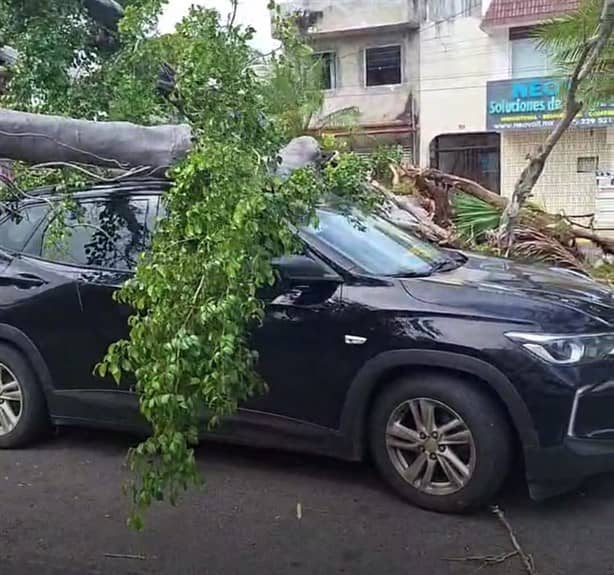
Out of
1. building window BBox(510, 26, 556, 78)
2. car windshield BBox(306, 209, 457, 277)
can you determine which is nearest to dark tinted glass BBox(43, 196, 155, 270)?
car windshield BBox(306, 209, 457, 277)

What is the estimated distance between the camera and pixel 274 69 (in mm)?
4676

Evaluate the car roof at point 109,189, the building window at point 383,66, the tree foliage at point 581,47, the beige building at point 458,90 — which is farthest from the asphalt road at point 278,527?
the building window at point 383,66

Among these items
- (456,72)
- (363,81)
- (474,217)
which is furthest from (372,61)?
(474,217)

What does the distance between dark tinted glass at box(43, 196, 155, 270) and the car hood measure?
1.70 meters

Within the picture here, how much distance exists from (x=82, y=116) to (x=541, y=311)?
8.14 ft

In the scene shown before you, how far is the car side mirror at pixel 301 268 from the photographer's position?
4840mm

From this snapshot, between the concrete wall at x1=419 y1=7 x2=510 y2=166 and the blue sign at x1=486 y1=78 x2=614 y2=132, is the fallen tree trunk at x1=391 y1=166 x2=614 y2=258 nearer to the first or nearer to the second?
the blue sign at x1=486 y1=78 x2=614 y2=132

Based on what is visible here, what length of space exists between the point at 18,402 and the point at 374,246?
252 centimetres

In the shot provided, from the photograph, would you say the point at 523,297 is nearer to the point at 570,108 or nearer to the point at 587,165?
the point at 570,108

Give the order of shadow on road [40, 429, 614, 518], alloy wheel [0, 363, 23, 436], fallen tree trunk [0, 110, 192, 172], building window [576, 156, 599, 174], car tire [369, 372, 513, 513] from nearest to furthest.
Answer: fallen tree trunk [0, 110, 192, 172] → car tire [369, 372, 513, 513] → shadow on road [40, 429, 614, 518] → alloy wheel [0, 363, 23, 436] → building window [576, 156, 599, 174]

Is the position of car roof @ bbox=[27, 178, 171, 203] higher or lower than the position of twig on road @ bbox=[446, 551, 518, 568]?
higher

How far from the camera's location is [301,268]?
487 centimetres

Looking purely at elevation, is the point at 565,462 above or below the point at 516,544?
above

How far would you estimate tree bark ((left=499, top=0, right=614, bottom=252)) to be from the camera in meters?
7.70
